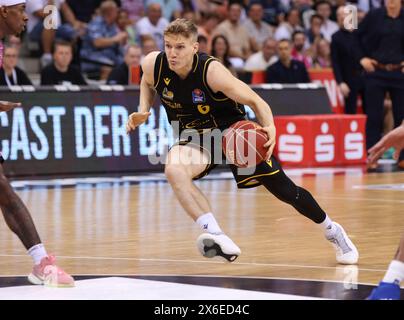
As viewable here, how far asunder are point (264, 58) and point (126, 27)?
2349mm

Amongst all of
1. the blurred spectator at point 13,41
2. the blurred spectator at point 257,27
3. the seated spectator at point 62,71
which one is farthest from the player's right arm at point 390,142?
the blurred spectator at point 257,27

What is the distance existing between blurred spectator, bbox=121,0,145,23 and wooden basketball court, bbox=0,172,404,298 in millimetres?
5815

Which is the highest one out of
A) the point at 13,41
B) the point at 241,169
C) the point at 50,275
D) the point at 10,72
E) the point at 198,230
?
the point at 13,41

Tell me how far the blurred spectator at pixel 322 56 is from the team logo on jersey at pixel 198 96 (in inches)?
491

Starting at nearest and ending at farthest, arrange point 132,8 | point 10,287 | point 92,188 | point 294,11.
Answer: point 10,287 → point 92,188 → point 132,8 → point 294,11

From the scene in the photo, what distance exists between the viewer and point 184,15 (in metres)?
19.6

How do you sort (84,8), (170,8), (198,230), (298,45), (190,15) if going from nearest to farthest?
(198,230) → (84,8) → (190,15) → (298,45) → (170,8)

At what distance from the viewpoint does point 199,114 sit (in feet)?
27.1

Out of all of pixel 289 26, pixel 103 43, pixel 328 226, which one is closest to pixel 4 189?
pixel 328 226

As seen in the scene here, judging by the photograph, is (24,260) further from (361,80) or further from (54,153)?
(361,80)

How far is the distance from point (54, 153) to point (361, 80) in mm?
5603

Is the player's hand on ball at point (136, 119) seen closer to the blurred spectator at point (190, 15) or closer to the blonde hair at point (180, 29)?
the blonde hair at point (180, 29)

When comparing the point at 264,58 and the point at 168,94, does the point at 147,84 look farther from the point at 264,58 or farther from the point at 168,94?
the point at 264,58

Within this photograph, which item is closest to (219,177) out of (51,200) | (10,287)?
(51,200)
